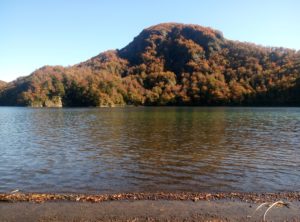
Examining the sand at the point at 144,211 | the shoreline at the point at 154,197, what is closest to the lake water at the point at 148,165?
the shoreline at the point at 154,197

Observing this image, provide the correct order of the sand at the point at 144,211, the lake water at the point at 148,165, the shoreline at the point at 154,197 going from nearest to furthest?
the sand at the point at 144,211 < the shoreline at the point at 154,197 < the lake water at the point at 148,165

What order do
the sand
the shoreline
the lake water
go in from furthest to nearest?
the lake water → the shoreline → the sand

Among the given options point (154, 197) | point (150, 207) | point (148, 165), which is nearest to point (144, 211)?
point (150, 207)

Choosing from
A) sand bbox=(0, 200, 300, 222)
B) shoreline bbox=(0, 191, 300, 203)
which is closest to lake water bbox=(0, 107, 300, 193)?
shoreline bbox=(0, 191, 300, 203)

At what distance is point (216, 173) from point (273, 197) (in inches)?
262

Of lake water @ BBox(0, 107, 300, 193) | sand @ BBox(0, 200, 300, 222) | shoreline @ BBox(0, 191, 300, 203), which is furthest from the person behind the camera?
lake water @ BBox(0, 107, 300, 193)

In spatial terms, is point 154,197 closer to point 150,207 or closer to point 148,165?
point 150,207

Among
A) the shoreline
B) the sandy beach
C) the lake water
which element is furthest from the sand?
the lake water

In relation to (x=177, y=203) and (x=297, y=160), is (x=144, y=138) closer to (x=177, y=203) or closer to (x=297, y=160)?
(x=297, y=160)

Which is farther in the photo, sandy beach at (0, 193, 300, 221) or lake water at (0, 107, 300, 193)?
lake water at (0, 107, 300, 193)

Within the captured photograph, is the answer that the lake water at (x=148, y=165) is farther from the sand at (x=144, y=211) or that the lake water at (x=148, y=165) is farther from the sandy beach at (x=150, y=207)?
the sand at (x=144, y=211)

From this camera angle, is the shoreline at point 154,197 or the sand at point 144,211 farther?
the shoreline at point 154,197

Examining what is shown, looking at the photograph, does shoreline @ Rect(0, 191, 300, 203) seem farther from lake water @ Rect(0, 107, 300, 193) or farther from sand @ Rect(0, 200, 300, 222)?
lake water @ Rect(0, 107, 300, 193)

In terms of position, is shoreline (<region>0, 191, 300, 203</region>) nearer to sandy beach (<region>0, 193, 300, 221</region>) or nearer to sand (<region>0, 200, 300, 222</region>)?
sandy beach (<region>0, 193, 300, 221</region>)
